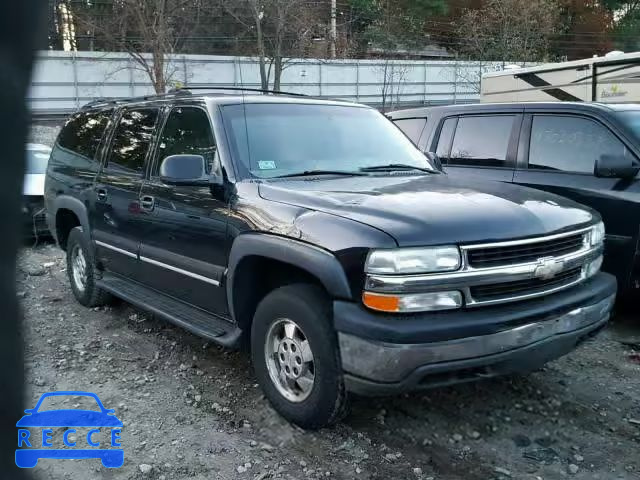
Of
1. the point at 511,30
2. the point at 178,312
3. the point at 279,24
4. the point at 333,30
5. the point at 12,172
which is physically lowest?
the point at 178,312

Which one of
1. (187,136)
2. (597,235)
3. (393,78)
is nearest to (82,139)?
(187,136)

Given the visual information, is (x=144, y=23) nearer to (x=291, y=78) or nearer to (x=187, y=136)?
(x=291, y=78)

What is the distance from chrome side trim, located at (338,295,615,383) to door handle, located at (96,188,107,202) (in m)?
2.91

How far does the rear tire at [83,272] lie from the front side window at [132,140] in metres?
0.89

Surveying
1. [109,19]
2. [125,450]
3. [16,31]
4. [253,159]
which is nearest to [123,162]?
[253,159]

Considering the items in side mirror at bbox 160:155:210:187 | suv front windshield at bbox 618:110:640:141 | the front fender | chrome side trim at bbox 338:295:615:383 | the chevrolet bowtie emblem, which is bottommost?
chrome side trim at bbox 338:295:615:383

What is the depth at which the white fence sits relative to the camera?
22.6 m

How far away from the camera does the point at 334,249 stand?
293 cm

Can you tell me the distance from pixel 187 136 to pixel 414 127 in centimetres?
310

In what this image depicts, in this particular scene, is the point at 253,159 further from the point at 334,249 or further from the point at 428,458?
the point at 428,458

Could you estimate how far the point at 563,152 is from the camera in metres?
5.31

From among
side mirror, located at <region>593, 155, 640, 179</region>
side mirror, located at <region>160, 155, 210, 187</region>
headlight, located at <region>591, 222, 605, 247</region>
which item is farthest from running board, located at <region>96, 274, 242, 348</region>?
side mirror, located at <region>593, 155, 640, 179</region>

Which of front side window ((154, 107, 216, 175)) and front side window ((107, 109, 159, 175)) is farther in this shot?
front side window ((107, 109, 159, 175))

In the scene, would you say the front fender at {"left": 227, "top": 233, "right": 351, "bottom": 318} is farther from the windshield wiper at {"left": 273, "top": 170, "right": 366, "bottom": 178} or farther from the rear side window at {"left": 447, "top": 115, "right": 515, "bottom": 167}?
the rear side window at {"left": 447, "top": 115, "right": 515, "bottom": 167}
